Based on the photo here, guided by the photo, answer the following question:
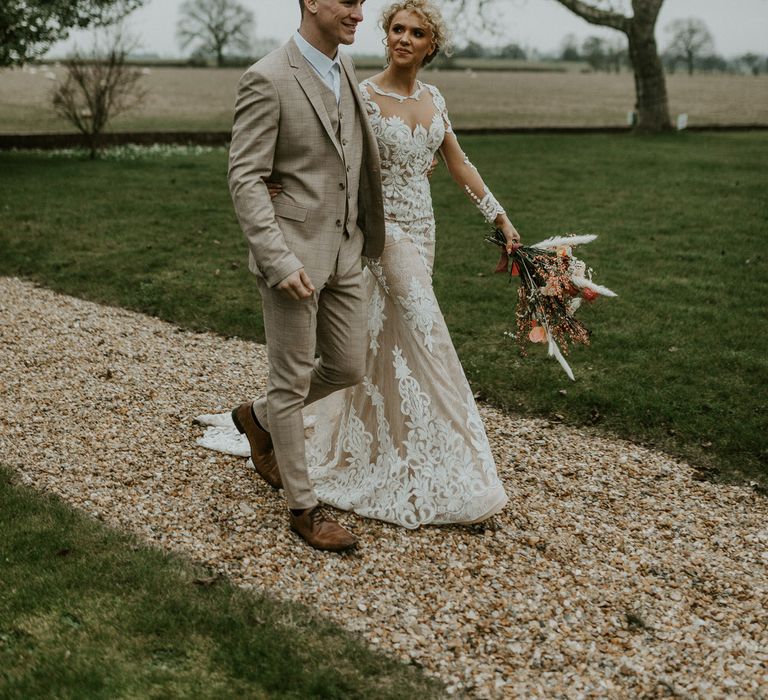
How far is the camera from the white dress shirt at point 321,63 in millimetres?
3992

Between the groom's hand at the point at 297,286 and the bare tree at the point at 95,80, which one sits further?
the bare tree at the point at 95,80

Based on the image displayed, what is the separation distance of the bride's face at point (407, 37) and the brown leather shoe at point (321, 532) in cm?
240

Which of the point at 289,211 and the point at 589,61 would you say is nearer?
the point at 289,211

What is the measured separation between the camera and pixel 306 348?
4.20 m

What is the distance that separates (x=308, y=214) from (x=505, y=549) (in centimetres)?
200

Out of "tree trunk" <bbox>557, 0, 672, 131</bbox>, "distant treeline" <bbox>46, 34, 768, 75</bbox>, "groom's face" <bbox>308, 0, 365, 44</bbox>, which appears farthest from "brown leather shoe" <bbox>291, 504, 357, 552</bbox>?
→ "distant treeline" <bbox>46, 34, 768, 75</bbox>

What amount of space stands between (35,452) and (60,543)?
4.40 feet

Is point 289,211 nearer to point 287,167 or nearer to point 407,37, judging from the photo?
point 287,167

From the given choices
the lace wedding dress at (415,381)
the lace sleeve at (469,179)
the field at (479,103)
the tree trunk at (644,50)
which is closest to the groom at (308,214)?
the lace wedding dress at (415,381)

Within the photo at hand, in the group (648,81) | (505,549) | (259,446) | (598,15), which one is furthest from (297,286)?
(648,81)

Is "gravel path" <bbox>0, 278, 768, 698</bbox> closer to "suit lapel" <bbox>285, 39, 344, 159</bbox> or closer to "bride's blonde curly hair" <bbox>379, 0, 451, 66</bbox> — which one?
"suit lapel" <bbox>285, 39, 344, 159</bbox>

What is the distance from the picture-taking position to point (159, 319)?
8938 mm

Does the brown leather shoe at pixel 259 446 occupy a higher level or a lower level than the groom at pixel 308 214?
lower

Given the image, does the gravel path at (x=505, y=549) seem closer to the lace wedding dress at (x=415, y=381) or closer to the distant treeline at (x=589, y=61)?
the lace wedding dress at (x=415, y=381)
